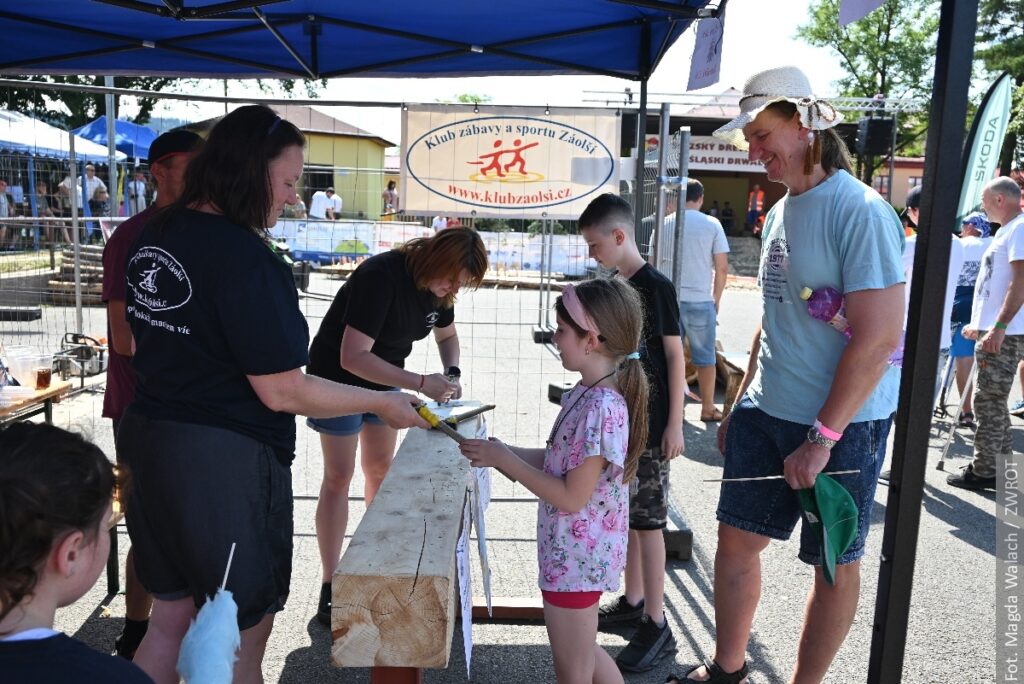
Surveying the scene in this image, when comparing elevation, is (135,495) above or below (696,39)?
below

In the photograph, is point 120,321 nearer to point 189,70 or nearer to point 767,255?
point 767,255

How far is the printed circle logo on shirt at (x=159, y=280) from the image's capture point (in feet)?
6.62

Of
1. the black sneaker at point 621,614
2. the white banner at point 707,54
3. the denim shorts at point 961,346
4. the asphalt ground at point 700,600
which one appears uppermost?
the white banner at point 707,54

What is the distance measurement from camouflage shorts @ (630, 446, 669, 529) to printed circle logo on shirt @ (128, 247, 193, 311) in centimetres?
196

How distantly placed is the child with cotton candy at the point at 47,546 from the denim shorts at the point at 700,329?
596 centimetres

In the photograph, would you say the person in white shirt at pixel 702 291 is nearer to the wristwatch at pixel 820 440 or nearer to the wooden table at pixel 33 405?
the wristwatch at pixel 820 440

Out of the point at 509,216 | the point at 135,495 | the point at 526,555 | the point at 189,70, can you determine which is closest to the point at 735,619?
the point at 526,555

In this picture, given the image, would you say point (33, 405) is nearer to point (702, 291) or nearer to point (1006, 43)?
point (702, 291)

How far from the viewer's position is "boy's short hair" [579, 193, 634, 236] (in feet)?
10.7

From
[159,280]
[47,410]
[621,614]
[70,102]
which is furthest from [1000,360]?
[70,102]

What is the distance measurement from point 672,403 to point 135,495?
1960 mm

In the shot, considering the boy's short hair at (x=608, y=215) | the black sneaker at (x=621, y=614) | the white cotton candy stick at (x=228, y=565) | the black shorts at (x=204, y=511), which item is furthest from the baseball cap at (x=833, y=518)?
the white cotton candy stick at (x=228, y=565)

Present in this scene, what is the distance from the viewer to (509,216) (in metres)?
4.62

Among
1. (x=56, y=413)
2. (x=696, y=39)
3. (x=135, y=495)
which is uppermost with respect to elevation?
(x=696, y=39)
